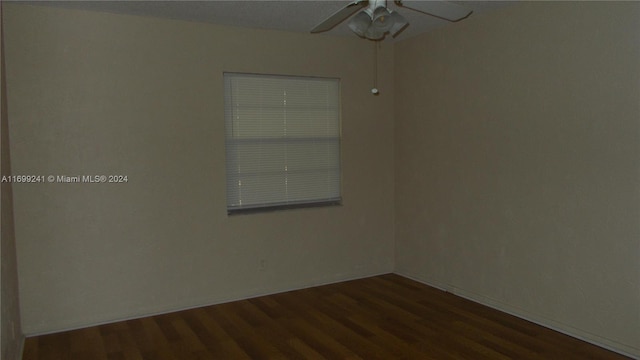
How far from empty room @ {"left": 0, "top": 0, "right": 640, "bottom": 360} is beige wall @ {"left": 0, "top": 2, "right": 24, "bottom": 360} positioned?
0.05 meters

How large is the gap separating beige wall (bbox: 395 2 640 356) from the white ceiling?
1.62 ft

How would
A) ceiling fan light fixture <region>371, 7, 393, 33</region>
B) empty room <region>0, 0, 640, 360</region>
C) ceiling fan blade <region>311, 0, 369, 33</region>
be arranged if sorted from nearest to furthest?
ceiling fan light fixture <region>371, 7, 393, 33</region>
ceiling fan blade <region>311, 0, 369, 33</region>
empty room <region>0, 0, 640, 360</region>

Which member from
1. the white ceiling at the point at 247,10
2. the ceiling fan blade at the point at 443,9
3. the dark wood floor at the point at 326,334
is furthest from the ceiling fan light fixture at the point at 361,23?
the dark wood floor at the point at 326,334

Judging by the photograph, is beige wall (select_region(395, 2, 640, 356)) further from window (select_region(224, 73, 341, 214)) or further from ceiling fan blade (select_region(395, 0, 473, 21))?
ceiling fan blade (select_region(395, 0, 473, 21))

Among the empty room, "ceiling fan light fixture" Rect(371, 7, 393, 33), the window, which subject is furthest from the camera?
the window

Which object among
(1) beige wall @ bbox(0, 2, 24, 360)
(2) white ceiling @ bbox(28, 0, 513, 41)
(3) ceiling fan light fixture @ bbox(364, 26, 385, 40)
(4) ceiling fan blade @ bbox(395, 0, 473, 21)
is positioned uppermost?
(2) white ceiling @ bbox(28, 0, 513, 41)

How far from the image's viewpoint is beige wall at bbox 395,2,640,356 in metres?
3.15

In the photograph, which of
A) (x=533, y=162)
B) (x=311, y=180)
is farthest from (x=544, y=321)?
(x=311, y=180)

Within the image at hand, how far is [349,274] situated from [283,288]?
0.76 metres

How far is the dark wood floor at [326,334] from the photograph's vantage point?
130 inches

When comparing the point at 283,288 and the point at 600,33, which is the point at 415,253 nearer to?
the point at 283,288

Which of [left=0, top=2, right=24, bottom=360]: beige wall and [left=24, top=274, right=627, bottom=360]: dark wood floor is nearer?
[left=0, top=2, right=24, bottom=360]: beige wall

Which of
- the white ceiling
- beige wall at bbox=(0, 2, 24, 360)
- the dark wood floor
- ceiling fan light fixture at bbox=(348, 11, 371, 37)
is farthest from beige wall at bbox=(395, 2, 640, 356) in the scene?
beige wall at bbox=(0, 2, 24, 360)

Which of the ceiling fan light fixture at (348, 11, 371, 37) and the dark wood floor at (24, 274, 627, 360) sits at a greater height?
the ceiling fan light fixture at (348, 11, 371, 37)
